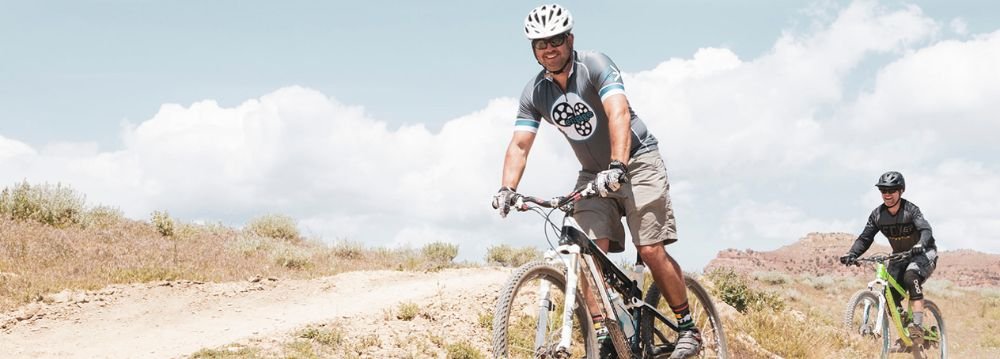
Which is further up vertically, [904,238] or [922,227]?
[922,227]

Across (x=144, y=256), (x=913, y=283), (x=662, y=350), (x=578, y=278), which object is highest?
(x=144, y=256)

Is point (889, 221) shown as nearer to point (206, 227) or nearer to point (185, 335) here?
point (185, 335)

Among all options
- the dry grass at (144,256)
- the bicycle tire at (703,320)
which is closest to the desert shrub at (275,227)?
the dry grass at (144,256)

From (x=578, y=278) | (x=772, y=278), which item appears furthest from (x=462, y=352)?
(x=772, y=278)

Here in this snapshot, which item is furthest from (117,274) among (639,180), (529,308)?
(639,180)

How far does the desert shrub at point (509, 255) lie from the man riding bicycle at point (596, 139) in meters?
12.8

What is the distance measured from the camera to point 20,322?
10.9 meters

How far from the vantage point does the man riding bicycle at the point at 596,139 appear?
20.7 feet

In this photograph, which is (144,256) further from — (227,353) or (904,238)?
(904,238)

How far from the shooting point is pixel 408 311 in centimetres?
934

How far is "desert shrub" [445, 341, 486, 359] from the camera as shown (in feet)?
27.0

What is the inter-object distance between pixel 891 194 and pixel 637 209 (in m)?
7.46

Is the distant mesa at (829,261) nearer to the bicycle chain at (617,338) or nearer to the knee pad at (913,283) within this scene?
the knee pad at (913,283)

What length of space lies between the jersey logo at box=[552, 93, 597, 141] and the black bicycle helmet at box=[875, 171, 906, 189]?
7545 millimetres
